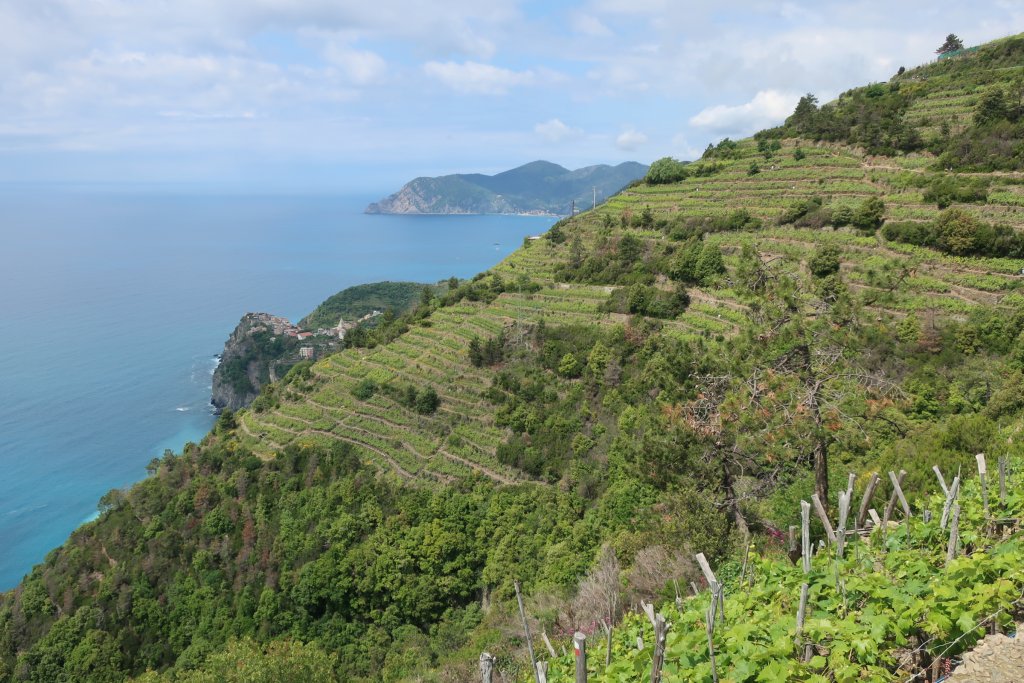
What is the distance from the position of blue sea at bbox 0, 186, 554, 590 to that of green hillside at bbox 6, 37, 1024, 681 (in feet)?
76.6

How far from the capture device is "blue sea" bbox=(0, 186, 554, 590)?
4566 cm

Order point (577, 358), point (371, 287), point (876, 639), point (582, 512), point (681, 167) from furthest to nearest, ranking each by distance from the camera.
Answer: point (371, 287), point (681, 167), point (577, 358), point (582, 512), point (876, 639)

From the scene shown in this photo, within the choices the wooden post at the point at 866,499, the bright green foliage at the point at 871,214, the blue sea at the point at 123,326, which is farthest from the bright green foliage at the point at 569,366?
A: the blue sea at the point at 123,326

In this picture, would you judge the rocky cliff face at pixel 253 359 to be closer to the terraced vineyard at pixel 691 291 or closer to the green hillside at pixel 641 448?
the green hillside at pixel 641 448

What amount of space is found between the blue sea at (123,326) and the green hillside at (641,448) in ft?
76.6

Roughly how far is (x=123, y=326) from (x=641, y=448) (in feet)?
292

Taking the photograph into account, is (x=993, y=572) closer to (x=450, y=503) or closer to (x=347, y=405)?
(x=450, y=503)

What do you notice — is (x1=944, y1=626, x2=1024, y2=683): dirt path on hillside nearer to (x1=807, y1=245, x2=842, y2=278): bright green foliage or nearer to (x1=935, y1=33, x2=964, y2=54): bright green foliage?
(x1=807, y1=245, x2=842, y2=278): bright green foliage

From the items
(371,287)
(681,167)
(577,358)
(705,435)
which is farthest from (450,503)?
(371,287)

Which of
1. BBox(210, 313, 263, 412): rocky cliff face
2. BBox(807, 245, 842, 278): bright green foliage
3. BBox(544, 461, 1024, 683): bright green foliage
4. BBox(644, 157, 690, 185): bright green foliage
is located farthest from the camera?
BBox(210, 313, 263, 412): rocky cliff face

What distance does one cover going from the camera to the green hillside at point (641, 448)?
764 cm

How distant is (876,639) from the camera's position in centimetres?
340

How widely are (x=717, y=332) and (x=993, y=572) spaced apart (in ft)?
59.1

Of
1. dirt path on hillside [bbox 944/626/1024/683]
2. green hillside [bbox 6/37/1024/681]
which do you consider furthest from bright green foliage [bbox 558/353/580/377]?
dirt path on hillside [bbox 944/626/1024/683]
